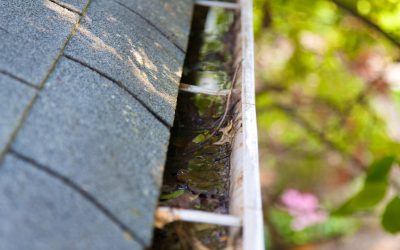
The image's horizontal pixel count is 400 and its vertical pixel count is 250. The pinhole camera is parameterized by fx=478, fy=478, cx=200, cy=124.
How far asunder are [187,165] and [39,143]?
73 centimetres

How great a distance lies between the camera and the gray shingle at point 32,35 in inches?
56.5

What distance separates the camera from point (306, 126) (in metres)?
4.49

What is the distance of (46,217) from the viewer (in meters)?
1.12

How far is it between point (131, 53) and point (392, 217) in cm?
139

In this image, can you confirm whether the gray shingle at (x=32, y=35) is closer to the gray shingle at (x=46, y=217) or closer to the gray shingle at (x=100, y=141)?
the gray shingle at (x=100, y=141)

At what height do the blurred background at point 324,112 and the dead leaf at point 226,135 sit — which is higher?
the blurred background at point 324,112

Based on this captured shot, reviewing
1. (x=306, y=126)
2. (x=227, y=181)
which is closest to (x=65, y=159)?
(x=227, y=181)

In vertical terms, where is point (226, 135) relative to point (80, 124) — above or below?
above

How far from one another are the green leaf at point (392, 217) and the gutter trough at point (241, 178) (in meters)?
0.88

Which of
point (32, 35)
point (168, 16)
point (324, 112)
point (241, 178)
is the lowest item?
point (241, 178)

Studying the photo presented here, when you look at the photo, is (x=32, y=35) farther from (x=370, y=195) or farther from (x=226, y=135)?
(x=370, y=195)

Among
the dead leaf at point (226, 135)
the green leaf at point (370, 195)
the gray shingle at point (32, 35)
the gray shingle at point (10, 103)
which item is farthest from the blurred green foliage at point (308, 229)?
the gray shingle at point (10, 103)

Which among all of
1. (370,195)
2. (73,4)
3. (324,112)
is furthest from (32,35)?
(324,112)

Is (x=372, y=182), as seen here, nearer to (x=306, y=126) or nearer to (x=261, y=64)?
(x=306, y=126)
